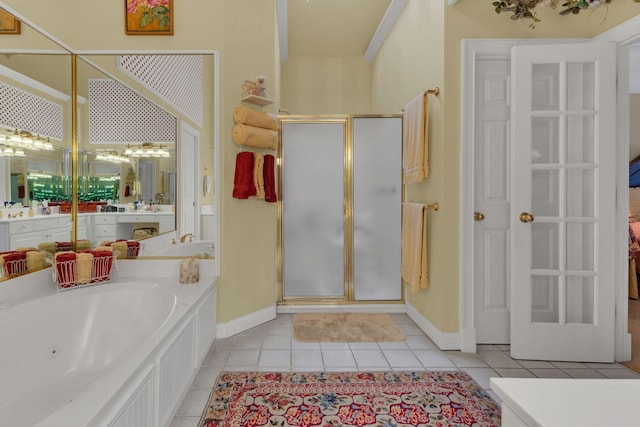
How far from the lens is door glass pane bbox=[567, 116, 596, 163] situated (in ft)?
7.02

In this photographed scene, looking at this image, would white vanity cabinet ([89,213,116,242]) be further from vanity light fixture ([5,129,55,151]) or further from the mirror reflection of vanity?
vanity light fixture ([5,129,55,151])

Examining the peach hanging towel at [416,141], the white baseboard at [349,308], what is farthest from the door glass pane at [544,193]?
the white baseboard at [349,308]

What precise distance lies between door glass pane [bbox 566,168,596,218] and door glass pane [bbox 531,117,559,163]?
0.16 meters

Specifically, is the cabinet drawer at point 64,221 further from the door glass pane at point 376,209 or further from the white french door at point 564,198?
the white french door at point 564,198

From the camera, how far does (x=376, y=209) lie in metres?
3.13

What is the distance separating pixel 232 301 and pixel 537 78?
264 cm

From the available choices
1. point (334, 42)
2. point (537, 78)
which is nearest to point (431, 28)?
point (537, 78)

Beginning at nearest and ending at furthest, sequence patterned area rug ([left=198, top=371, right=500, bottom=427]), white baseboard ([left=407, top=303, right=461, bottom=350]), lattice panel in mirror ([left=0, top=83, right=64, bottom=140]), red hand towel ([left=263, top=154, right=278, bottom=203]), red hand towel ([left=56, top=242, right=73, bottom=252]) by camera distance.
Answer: patterned area rug ([left=198, top=371, right=500, bottom=427]) < lattice panel in mirror ([left=0, top=83, right=64, bottom=140]) < red hand towel ([left=56, top=242, right=73, bottom=252]) < white baseboard ([left=407, top=303, right=461, bottom=350]) < red hand towel ([left=263, top=154, right=278, bottom=203])

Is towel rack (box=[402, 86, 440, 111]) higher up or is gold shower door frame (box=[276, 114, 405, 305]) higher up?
towel rack (box=[402, 86, 440, 111])

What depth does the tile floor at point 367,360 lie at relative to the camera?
2.01m

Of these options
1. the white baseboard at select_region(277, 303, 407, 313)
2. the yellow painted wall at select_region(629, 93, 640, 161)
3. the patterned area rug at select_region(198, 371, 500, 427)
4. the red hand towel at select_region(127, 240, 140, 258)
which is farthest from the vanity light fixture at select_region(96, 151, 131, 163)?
the yellow painted wall at select_region(629, 93, 640, 161)

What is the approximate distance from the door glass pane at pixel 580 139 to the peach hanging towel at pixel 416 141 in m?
Answer: 0.89

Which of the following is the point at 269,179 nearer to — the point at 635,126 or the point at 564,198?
the point at 564,198

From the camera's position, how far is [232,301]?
2553mm
